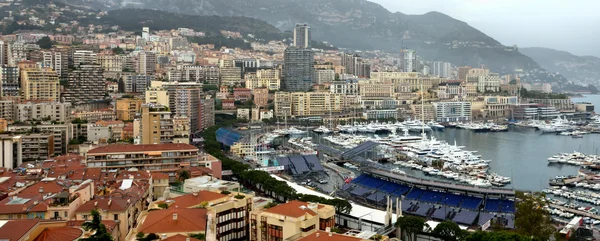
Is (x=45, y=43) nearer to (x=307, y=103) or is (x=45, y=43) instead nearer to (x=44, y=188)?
(x=307, y=103)

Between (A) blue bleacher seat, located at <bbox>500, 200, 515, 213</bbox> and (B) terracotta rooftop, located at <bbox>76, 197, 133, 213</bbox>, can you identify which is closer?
(B) terracotta rooftop, located at <bbox>76, 197, 133, 213</bbox>

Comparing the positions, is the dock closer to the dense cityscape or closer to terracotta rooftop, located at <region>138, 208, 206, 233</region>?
the dense cityscape

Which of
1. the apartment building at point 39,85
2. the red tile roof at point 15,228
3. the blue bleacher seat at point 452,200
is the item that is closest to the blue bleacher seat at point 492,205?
the blue bleacher seat at point 452,200

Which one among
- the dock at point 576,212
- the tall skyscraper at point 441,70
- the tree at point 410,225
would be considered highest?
the tall skyscraper at point 441,70

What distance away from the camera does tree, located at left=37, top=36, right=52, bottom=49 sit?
43.6 meters

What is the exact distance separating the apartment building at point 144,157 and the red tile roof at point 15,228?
7847mm

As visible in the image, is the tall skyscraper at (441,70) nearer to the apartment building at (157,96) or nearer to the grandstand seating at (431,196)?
the apartment building at (157,96)

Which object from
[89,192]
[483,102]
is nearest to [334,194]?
[89,192]

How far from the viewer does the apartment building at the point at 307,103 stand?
4806 cm

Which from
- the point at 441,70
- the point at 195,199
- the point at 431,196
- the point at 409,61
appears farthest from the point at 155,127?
the point at 441,70

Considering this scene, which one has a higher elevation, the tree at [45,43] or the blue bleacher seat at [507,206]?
the tree at [45,43]

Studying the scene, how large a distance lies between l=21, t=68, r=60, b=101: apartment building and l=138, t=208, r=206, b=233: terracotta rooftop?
22.2 m

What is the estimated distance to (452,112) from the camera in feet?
184

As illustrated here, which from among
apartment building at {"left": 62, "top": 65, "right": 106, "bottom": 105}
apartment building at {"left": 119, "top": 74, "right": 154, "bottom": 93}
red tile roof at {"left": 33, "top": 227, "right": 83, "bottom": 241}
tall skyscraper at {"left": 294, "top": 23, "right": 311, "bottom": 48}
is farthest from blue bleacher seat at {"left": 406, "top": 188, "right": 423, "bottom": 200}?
tall skyscraper at {"left": 294, "top": 23, "right": 311, "bottom": 48}
